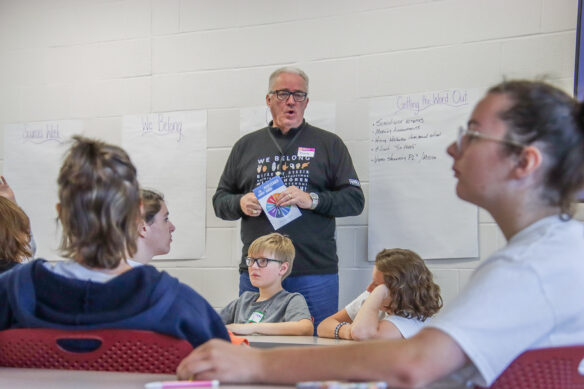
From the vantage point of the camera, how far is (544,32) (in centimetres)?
352

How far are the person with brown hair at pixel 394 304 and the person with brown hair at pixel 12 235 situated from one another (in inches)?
59.5

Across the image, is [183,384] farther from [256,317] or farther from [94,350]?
[256,317]

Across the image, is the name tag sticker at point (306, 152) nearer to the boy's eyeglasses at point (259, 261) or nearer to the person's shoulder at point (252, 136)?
the person's shoulder at point (252, 136)

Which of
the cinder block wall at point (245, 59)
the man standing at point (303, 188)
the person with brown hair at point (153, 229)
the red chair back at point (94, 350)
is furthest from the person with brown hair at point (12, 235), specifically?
the cinder block wall at point (245, 59)

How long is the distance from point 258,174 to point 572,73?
178 cm

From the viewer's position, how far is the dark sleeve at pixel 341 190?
138 inches

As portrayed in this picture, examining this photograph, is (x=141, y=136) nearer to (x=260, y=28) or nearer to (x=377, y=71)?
(x=260, y=28)

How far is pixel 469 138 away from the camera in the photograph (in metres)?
1.17

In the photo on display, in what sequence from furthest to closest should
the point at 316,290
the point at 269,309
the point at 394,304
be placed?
the point at 316,290 < the point at 269,309 < the point at 394,304

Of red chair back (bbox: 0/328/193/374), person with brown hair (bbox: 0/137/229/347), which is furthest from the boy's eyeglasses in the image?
red chair back (bbox: 0/328/193/374)

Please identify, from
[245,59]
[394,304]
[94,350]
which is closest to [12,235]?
[94,350]

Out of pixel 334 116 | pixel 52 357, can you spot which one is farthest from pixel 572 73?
pixel 52 357

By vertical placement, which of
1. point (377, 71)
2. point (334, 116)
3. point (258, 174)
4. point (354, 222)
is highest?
point (377, 71)

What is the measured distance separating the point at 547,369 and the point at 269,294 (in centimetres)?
250
